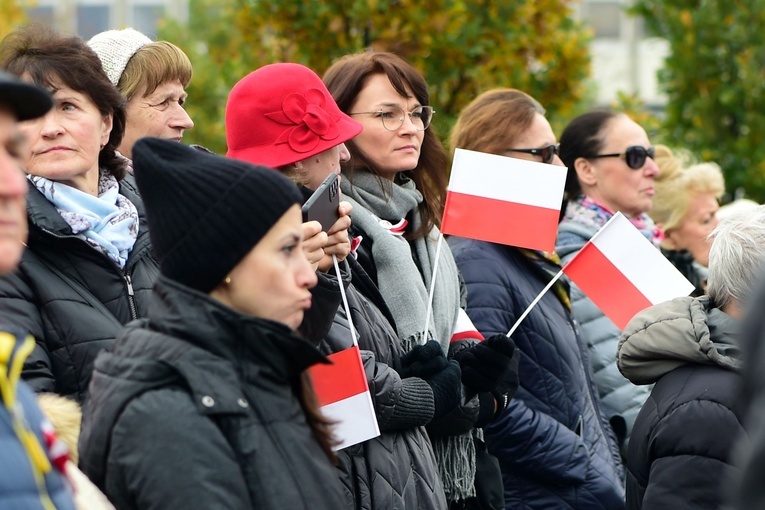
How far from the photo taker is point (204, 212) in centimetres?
277

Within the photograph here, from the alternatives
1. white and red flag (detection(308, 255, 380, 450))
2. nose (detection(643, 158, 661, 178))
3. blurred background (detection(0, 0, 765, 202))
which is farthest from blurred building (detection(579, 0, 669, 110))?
white and red flag (detection(308, 255, 380, 450))

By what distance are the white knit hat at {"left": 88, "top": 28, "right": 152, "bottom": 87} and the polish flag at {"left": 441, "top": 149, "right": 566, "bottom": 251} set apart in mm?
1306

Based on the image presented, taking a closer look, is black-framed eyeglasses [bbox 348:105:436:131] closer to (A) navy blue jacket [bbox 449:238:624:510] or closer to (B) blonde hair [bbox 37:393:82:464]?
(A) navy blue jacket [bbox 449:238:624:510]

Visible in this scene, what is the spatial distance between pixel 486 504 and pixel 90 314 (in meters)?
1.79

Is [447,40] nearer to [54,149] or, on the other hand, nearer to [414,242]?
[414,242]

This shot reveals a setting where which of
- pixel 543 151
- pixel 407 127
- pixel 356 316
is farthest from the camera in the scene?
pixel 543 151

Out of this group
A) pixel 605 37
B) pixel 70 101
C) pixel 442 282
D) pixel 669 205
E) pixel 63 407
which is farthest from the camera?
pixel 605 37

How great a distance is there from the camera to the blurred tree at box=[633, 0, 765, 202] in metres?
11.5

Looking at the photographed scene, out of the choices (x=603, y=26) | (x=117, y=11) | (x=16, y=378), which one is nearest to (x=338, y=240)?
(x=16, y=378)

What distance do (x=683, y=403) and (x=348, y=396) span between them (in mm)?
951

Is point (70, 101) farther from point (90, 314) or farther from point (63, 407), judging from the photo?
point (63, 407)

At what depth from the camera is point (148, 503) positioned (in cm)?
259

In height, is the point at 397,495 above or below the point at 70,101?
below

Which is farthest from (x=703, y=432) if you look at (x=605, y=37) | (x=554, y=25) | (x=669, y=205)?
(x=605, y=37)
